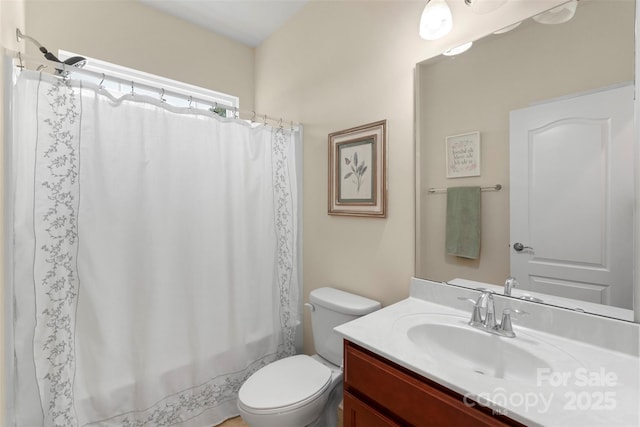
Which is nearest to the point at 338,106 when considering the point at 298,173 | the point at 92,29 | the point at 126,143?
the point at 298,173

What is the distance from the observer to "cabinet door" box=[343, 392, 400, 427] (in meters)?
0.95

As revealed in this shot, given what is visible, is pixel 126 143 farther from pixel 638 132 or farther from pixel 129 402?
pixel 638 132

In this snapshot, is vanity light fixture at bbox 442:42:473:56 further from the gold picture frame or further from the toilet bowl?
the toilet bowl

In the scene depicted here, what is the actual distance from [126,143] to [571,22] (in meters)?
1.97

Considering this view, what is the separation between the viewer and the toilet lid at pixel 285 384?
4.28 feet

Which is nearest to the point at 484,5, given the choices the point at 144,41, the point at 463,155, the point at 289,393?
the point at 463,155

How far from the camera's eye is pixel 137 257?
1.49 meters

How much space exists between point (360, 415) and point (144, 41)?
267cm

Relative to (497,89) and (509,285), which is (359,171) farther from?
(509,285)

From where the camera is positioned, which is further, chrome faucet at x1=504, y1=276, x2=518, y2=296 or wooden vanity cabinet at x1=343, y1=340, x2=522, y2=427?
chrome faucet at x1=504, y1=276, x2=518, y2=296

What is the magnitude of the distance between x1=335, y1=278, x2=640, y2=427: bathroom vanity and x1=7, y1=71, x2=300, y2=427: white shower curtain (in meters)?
1.00

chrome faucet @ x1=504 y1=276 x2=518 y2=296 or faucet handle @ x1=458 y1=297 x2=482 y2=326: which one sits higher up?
chrome faucet @ x1=504 y1=276 x2=518 y2=296

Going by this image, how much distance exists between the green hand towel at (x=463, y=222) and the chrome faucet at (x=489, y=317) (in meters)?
0.22

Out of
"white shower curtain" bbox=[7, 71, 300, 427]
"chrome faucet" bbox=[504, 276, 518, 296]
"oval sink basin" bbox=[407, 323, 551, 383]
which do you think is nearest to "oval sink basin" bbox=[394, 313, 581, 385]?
"oval sink basin" bbox=[407, 323, 551, 383]
